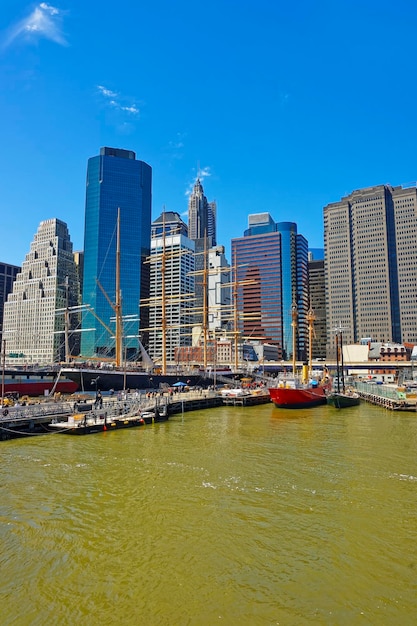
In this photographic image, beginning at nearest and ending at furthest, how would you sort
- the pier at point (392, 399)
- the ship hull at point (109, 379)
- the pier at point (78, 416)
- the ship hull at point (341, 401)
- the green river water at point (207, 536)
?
the green river water at point (207, 536), the pier at point (78, 416), the pier at point (392, 399), the ship hull at point (341, 401), the ship hull at point (109, 379)

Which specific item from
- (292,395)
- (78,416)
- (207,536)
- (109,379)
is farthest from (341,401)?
(207,536)

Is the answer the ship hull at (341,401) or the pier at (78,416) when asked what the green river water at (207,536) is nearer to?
the pier at (78,416)

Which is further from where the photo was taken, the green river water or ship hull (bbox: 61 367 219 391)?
ship hull (bbox: 61 367 219 391)

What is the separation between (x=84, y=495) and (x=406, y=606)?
1427cm

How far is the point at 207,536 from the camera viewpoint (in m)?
15.7

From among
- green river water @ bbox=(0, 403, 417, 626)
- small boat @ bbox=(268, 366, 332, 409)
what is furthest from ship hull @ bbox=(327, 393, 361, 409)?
green river water @ bbox=(0, 403, 417, 626)

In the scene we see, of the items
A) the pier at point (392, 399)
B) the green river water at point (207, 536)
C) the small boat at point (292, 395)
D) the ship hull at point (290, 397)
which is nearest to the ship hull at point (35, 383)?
the ship hull at point (290, 397)

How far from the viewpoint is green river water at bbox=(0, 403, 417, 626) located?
37.0 feet

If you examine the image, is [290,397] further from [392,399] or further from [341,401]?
[392,399]

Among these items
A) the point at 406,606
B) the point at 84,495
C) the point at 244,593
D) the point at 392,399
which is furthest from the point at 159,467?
the point at 392,399

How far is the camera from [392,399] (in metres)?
62.1

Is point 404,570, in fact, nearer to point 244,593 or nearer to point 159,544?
point 244,593

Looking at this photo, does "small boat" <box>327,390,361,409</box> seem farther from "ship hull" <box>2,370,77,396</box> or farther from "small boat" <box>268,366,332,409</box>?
"ship hull" <box>2,370,77,396</box>

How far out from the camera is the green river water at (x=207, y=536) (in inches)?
444
